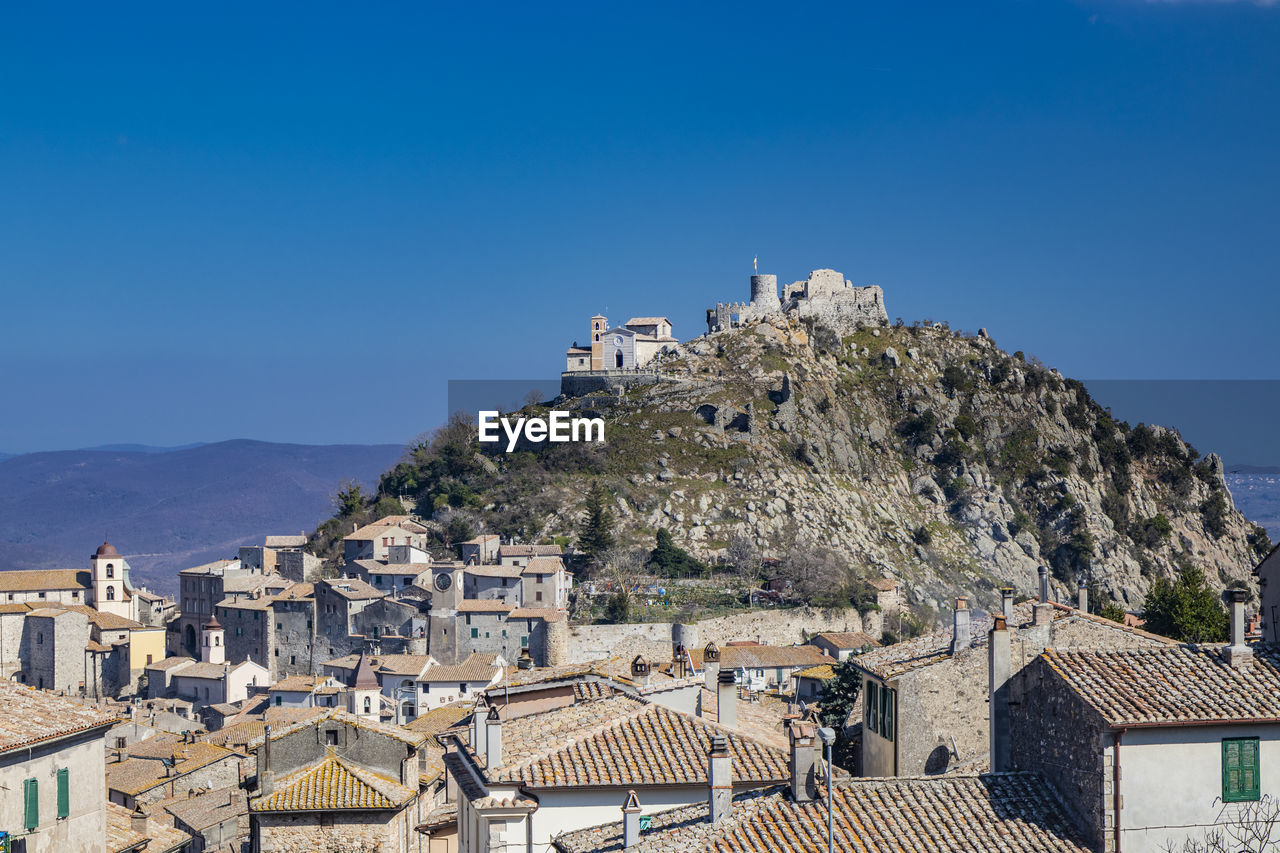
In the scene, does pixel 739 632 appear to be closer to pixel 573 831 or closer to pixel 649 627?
pixel 649 627

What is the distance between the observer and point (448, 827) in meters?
25.4

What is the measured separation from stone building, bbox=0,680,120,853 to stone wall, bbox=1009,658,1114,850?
13.4 meters

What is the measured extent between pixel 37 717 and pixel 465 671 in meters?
55.9

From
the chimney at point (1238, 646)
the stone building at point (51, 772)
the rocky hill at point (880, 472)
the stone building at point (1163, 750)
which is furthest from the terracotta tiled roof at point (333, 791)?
the rocky hill at point (880, 472)

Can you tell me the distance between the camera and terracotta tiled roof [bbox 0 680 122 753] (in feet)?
70.9

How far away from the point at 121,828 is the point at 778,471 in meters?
88.5

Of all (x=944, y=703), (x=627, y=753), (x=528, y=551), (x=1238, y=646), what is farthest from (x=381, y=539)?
(x=1238, y=646)

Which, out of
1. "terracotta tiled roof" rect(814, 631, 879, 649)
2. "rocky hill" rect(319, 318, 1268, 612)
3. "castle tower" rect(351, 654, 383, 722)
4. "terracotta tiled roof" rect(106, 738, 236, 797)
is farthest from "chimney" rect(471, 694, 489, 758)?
"rocky hill" rect(319, 318, 1268, 612)

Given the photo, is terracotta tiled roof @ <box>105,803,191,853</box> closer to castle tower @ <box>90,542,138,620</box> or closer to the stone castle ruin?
castle tower @ <box>90,542,138,620</box>

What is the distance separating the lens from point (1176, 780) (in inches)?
680

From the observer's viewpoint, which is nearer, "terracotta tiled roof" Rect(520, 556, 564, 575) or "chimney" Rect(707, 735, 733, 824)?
"chimney" Rect(707, 735, 733, 824)

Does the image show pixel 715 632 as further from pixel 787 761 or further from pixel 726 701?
pixel 787 761

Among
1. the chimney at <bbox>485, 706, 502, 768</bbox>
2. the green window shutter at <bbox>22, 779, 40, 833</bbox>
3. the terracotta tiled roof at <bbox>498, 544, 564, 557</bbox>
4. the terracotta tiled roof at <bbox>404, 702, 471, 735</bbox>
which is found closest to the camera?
the chimney at <bbox>485, 706, 502, 768</bbox>

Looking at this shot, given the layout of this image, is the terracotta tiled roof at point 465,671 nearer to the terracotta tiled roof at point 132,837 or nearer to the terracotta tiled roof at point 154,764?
the terracotta tiled roof at point 154,764
